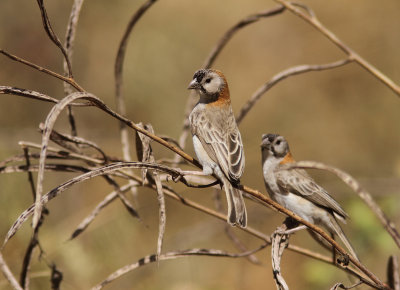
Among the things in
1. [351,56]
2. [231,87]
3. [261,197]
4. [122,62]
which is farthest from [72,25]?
[231,87]

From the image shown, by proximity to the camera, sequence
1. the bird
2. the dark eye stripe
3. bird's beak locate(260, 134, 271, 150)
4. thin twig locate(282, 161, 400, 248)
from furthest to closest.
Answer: bird's beak locate(260, 134, 271, 150) < the bird < the dark eye stripe < thin twig locate(282, 161, 400, 248)

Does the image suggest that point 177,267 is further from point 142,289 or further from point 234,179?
point 234,179

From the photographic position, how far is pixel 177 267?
5.94 metres

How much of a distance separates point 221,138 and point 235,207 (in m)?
0.76

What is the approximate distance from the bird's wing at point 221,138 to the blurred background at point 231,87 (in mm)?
1905

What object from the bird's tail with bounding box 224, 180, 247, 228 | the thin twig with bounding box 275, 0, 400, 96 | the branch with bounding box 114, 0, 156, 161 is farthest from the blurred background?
the thin twig with bounding box 275, 0, 400, 96

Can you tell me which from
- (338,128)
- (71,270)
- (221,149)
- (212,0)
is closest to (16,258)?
(71,270)

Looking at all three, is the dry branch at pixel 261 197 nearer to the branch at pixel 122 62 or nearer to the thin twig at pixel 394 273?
the thin twig at pixel 394 273

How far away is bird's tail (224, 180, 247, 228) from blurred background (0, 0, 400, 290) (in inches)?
91.9

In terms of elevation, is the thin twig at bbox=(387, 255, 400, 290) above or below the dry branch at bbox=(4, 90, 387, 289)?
below

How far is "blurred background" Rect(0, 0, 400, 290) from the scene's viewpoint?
6.50 meters

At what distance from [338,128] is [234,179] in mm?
4953

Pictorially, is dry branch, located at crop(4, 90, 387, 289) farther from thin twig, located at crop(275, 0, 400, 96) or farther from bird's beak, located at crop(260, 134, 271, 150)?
bird's beak, located at crop(260, 134, 271, 150)

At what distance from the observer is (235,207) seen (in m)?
2.84
